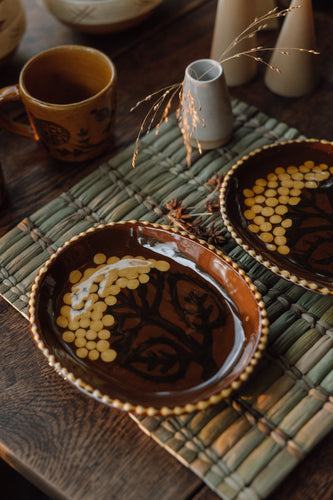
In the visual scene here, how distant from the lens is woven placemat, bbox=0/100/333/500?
0.50 m

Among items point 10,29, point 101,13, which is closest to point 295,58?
point 101,13

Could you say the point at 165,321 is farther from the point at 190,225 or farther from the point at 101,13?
the point at 101,13

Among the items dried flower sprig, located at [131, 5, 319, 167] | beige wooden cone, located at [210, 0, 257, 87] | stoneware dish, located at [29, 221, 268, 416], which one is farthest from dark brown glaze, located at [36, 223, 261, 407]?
beige wooden cone, located at [210, 0, 257, 87]

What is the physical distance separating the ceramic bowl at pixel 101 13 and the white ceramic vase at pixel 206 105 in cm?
25

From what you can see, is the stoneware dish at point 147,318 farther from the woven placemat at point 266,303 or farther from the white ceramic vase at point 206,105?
the white ceramic vase at point 206,105

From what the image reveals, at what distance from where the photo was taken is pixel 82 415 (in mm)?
539

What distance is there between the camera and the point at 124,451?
515 millimetres

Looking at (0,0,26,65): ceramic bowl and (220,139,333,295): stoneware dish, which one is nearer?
(220,139,333,295): stoneware dish

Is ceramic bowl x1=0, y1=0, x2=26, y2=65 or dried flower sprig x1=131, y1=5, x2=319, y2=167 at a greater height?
ceramic bowl x1=0, y1=0, x2=26, y2=65

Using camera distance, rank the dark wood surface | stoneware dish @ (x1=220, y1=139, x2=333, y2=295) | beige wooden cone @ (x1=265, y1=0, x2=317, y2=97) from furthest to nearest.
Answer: beige wooden cone @ (x1=265, y1=0, x2=317, y2=97)
stoneware dish @ (x1=220, y1=139, x2=333, y2=295)
the dark wood surface

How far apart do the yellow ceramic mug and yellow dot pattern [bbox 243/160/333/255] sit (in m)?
0.25

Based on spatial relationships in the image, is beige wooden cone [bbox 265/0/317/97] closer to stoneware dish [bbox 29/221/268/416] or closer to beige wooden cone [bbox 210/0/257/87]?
beige wooden cone [bbox 210/0/257/87]

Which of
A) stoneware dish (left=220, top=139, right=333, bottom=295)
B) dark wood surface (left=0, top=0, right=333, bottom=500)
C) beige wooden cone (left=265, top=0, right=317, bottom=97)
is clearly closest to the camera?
dark wood surface (left=0, top=0, right=333, bottom=500)

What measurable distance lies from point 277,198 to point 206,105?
0.57ft
